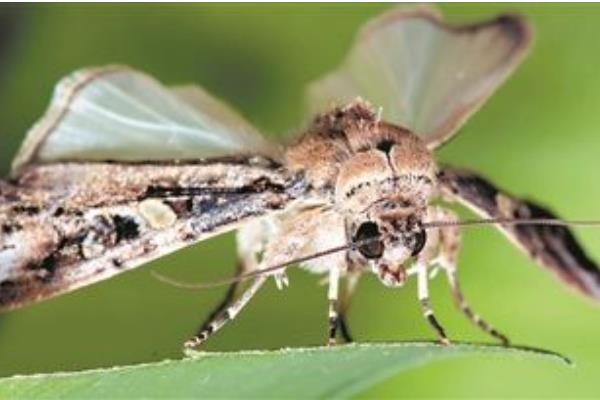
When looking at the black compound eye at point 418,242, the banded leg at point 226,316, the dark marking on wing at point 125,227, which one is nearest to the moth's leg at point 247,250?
the banded leg at point 226,316

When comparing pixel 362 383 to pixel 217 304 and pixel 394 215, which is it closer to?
pixel 394 215

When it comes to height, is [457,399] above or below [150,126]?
below

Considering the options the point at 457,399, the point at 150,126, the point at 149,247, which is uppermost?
the point at 150,126

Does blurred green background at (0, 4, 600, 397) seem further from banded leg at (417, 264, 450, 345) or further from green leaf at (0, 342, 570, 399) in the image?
green leaf at (0, 342, 570, 399)

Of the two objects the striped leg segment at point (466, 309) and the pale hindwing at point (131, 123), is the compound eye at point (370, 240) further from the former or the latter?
the pale hindwing at point (131, 123)

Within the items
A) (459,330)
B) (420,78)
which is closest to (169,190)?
(459,330)
